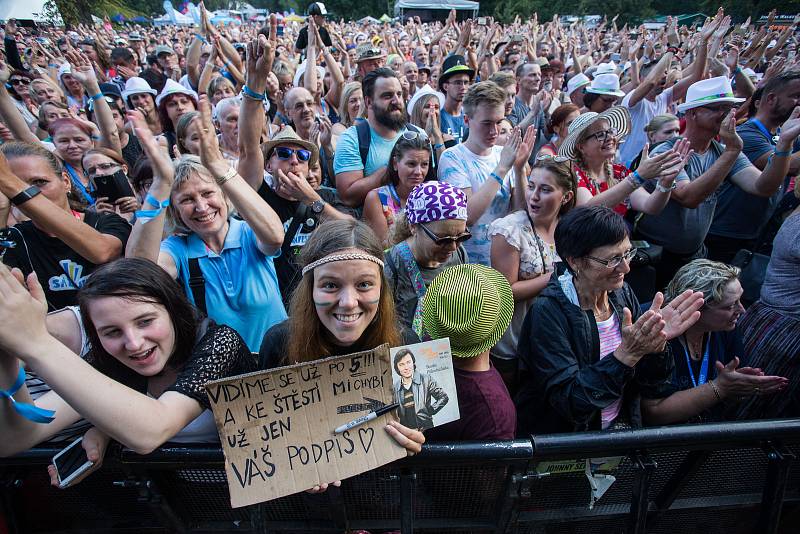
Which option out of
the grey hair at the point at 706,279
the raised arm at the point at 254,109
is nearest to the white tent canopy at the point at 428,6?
the raised arm at the point at 254,109

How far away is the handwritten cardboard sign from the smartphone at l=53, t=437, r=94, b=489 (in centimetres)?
48

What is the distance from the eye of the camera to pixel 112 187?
3365mm

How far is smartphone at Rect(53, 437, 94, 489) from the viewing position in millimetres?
1444

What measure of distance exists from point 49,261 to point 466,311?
2365 mm

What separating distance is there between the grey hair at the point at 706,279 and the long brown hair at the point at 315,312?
1.43m

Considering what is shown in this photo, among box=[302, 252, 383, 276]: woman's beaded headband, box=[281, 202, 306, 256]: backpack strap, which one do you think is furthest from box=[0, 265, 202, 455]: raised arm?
box=[281, 202, 306, 256]: backpack strap

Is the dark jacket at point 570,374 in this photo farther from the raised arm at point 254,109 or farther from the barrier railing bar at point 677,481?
the raised arm at point 254,109

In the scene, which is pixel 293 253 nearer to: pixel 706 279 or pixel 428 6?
pixel 706 279

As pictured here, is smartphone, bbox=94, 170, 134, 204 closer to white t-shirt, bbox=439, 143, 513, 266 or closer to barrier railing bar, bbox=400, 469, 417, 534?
white t-shirt, bbox=439, 143, 513, 266

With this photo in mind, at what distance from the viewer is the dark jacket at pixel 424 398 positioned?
5.17ft

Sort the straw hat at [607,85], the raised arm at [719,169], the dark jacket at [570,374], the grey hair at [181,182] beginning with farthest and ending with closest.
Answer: the straw hat at [607,85], the raised arm at [719,169], the grey hair at [181,182], the dark jacket at [570,374]

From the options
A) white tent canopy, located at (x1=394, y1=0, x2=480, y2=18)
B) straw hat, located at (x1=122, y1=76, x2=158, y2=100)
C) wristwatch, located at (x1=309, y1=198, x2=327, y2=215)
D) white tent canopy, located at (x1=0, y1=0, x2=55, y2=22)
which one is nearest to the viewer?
wristwatch, located at (x1=309, y1=198, x2=327, y2=215)

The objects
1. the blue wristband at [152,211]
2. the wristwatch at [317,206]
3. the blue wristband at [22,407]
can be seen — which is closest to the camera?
the blue wristband at [22,407]

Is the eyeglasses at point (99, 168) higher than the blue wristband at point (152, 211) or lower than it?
higher
